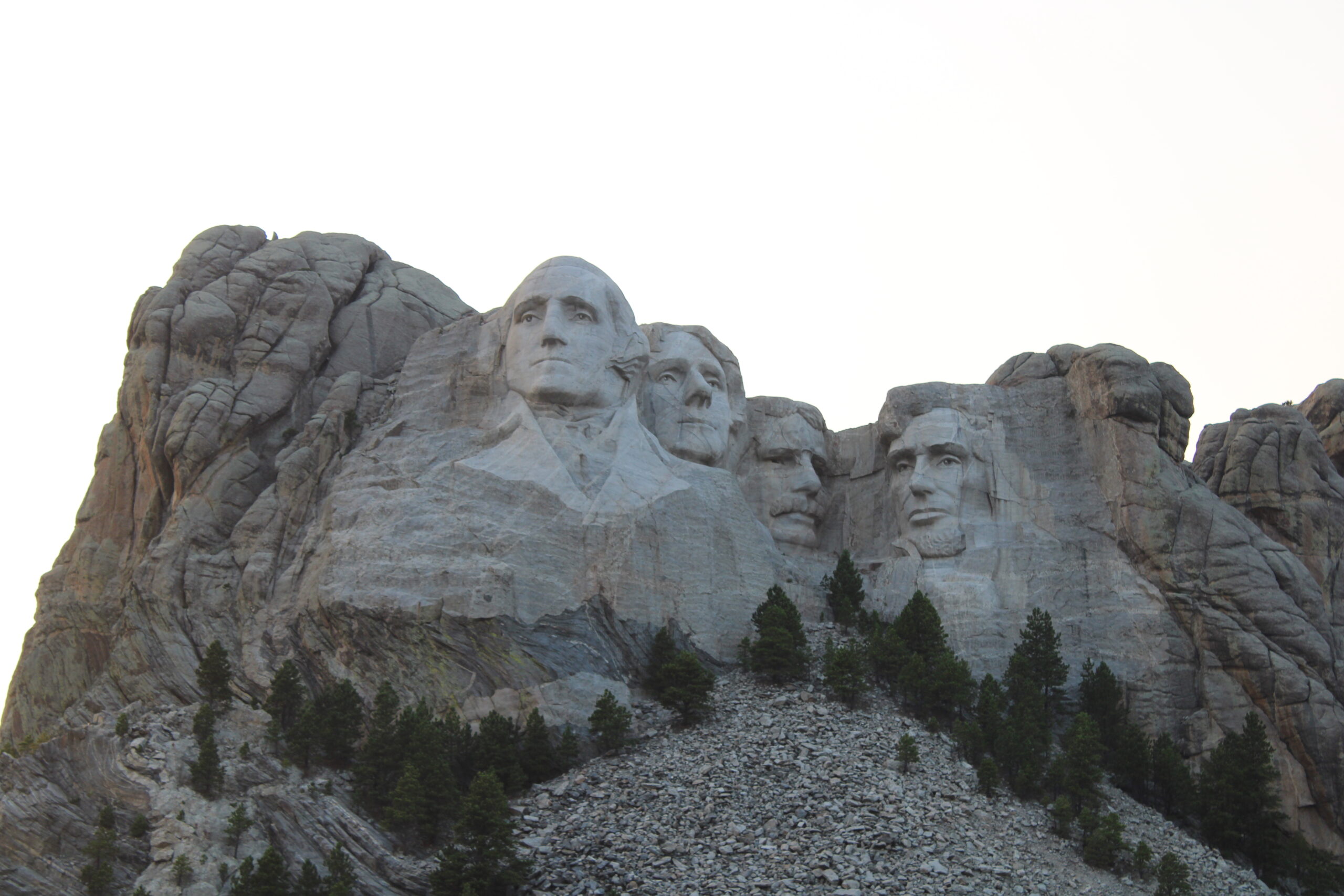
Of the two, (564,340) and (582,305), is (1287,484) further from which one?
(564,340)

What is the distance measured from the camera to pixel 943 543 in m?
44.4

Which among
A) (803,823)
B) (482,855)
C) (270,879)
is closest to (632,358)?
(803,823)

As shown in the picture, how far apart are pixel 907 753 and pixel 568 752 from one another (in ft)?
17.9

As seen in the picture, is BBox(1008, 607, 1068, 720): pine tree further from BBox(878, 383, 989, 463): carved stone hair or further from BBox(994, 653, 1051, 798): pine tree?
BBox(878, 383, 989, 463): carved stone hair

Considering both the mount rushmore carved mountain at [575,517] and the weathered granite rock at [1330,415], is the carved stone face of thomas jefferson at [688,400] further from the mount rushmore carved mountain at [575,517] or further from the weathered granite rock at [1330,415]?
the weathered granite rock at [1330,415]

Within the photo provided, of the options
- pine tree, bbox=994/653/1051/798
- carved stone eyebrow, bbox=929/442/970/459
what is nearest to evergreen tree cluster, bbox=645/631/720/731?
pine tree, bbox=994/653/1051/798

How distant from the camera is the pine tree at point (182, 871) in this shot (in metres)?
33.5

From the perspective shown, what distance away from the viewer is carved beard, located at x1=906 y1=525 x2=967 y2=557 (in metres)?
44.3

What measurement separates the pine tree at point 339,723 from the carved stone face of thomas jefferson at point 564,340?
25.3ft

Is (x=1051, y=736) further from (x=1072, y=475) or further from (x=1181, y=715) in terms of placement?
(x=1072, y=475)

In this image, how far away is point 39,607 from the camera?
143ft

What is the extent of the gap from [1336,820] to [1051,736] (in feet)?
16.8

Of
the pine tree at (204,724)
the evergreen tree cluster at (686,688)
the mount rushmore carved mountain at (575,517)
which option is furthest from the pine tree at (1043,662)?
the pine tree at (204,724)

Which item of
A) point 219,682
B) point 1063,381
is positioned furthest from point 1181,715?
point 219,682
